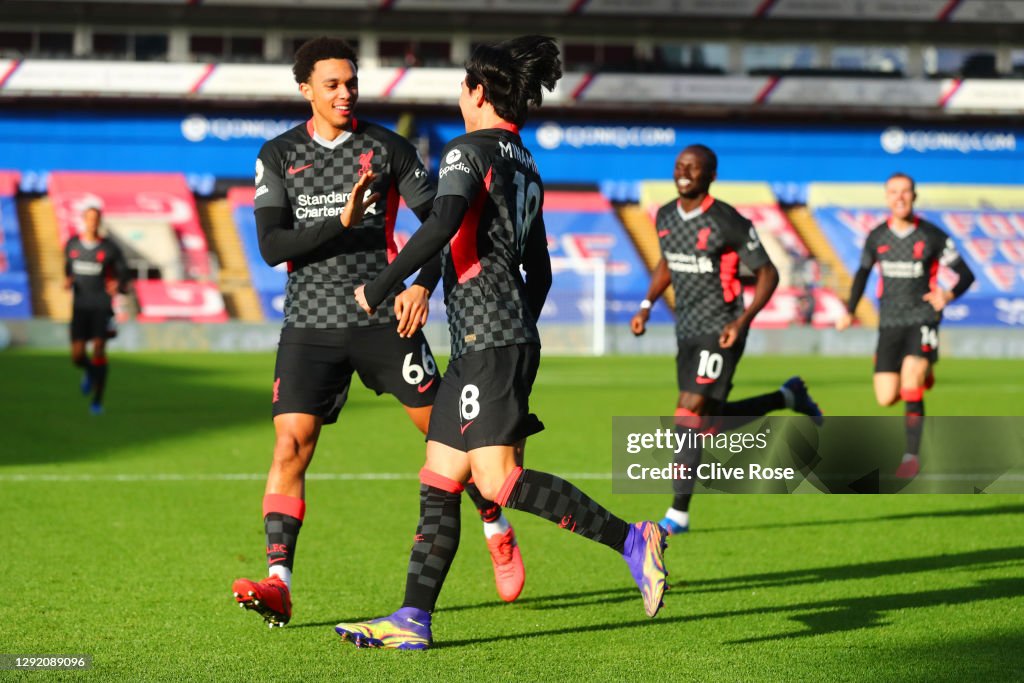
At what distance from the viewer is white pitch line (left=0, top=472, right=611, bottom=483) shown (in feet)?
33.0

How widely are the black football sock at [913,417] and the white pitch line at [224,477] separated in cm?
235

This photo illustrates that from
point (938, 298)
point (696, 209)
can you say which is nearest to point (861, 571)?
point (696, 209)

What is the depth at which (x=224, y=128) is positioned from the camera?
3978 cm

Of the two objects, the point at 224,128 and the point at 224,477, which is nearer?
the point at 224,477

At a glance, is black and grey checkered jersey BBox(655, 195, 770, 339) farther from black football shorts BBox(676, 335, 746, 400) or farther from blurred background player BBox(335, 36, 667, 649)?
blurred background player BBox(335, 36, 667, 649)

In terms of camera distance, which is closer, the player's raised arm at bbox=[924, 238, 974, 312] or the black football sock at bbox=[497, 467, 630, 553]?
the black football sock at bbox=[497, 467, 630, 553]

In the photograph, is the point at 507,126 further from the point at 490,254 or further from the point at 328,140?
the point at 328,140

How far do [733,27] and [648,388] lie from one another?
80.7ft

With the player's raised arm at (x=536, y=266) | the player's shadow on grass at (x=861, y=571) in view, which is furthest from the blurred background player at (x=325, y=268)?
the player's shadow on grass at (x=861, y=571)

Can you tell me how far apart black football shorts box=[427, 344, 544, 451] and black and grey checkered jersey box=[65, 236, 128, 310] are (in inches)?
479

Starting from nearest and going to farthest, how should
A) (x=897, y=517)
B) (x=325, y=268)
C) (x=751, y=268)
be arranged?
(x=325, y=268) < (x=751, y=268) < (x=897, y=517)

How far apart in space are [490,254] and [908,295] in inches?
253

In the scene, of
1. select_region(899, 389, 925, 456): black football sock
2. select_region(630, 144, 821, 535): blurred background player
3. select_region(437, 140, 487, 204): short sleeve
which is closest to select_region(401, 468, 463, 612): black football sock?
select_region(437, 140, 487, 204): short sleeve

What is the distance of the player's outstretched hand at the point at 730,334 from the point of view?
314 inches
